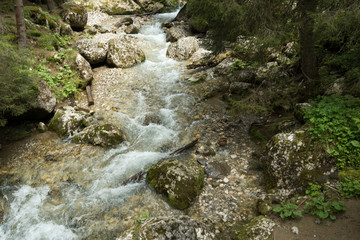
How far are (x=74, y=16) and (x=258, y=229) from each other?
17.7 meters

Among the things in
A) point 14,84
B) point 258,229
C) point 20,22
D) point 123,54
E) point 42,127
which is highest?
point 20,22

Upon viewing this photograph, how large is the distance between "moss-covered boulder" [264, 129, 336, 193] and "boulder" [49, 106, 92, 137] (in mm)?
6982

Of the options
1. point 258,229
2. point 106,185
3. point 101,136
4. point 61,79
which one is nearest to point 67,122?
point 101,136

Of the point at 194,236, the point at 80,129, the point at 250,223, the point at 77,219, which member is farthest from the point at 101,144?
the point at 250,223

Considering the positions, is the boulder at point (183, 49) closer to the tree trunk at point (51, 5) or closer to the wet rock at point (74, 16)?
the wet rock at point (74, 16)

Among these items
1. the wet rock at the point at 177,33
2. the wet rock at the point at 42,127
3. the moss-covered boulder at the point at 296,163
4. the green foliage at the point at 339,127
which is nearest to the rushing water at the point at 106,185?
the wet rock at the point at 42,127

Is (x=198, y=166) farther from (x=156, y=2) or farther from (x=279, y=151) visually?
(x=156, y=2)

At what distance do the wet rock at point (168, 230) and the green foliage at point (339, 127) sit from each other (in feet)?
11.2

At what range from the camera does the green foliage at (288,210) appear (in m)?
4.13

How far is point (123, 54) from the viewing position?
41.7 feet

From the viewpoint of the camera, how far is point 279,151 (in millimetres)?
5328

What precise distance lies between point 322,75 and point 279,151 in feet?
9.88

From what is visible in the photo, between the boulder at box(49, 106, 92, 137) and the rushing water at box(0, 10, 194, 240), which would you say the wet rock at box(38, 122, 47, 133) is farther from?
the rushing water at box(0, 10, 194, 240)

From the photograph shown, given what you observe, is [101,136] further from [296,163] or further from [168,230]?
[296,163]
